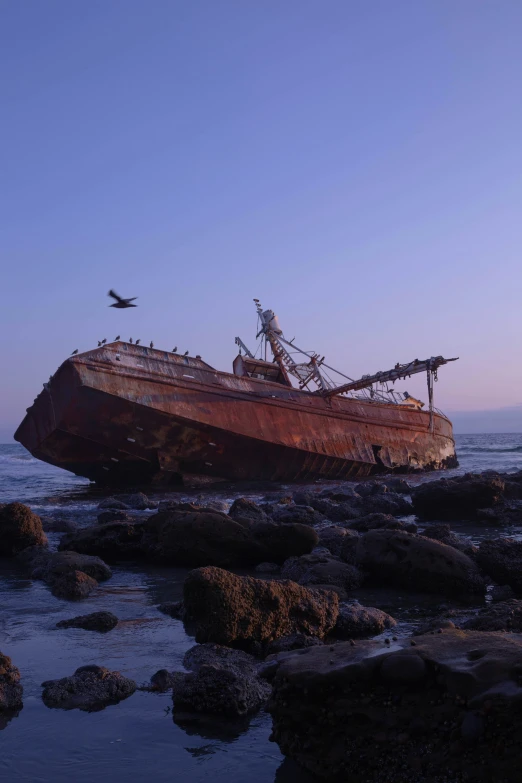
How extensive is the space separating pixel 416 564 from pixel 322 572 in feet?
3.48

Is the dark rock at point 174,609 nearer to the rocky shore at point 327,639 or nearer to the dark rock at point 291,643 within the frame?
the rocky shore at point 327,639

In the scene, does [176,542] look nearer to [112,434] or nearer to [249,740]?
[249,740]

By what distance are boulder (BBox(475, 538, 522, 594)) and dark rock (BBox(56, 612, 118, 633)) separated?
14.3ft

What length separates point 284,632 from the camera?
5293mm

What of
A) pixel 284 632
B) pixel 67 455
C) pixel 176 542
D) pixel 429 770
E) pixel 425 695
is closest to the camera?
pixel 429 770

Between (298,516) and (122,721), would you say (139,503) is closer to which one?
(298,516)

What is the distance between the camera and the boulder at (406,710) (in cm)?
266

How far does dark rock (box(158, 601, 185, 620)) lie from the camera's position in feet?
19.8

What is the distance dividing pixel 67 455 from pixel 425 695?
2144 centimetres

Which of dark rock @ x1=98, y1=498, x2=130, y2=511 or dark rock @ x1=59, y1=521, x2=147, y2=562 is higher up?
dark rock @ x1=59, y1=521, x2=147, y2=562

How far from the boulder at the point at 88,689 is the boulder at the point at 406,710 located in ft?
3.76

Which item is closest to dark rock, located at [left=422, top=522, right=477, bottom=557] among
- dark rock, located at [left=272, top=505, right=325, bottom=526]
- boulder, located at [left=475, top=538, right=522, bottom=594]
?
boulder, located at [left=475, top=538, right=522, bottom=594]

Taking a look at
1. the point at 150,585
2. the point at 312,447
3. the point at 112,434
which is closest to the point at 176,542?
the point at 150,585

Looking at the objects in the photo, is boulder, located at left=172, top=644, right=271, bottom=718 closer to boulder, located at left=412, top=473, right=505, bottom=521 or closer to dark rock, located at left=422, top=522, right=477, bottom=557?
dark rock, located at left=422, top=522, right=477, bottom=557
